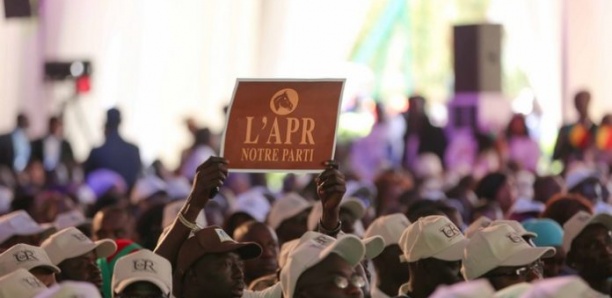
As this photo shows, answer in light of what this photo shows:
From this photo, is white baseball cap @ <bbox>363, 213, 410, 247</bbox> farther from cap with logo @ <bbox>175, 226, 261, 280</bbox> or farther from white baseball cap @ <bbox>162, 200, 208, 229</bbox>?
cap with logo @ <bbox>175, 226, 261, 280</bbox>

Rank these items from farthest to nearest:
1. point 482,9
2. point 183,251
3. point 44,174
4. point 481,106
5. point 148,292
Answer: point 482,9, point 481,106, point 44,174, point 183,251, point 148,292

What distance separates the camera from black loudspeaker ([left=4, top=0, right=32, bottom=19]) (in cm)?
1290

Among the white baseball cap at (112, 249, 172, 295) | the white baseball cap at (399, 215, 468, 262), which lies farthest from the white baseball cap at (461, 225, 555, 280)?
the white baseball cap at (112, 249, 172, 295)

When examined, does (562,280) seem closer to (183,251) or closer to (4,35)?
(183,251)

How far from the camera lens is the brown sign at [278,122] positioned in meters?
9.64

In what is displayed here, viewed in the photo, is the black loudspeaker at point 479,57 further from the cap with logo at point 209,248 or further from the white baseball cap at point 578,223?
the cap with logo at point 209,248

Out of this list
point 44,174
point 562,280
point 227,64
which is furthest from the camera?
point 227,64

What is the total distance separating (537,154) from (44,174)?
573 centimetres

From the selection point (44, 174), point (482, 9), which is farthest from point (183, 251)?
point (482, 9)

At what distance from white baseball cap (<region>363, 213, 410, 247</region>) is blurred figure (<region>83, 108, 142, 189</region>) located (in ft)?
27.4

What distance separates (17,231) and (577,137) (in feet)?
27.4

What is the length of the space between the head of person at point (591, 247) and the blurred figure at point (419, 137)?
11.7 metres

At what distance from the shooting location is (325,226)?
9297 mm

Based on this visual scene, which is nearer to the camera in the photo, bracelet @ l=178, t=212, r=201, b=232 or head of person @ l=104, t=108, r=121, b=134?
bracelet @ l=178, t=212, r=201, b=232
